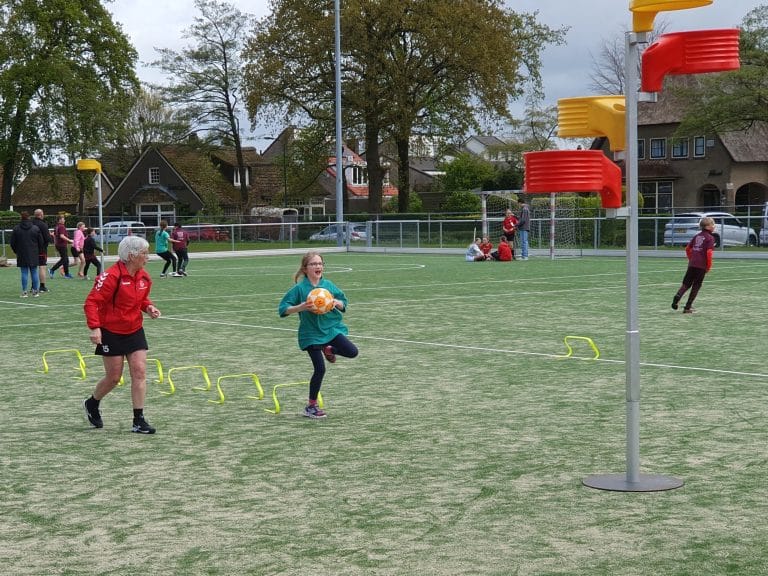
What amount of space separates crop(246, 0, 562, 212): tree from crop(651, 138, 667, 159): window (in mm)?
17557

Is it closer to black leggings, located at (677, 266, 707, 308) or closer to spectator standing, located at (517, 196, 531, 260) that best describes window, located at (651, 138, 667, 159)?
spectator standing, located at (517, 196, 531, 260)

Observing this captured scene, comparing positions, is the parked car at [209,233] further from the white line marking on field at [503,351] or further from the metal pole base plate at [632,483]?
the metal pole base plate at [632,483]

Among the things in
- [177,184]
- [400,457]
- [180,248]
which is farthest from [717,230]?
[177,184]

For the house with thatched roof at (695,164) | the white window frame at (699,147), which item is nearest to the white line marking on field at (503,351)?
the house with thatched roof at (695,164)

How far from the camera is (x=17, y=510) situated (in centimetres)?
736

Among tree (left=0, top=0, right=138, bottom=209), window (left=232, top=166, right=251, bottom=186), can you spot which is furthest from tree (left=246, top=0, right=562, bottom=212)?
window (left=232, top=166, right=251, bottom=186)

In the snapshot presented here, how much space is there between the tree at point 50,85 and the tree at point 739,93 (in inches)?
1248

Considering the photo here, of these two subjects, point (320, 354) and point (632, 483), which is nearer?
point (632, 483)

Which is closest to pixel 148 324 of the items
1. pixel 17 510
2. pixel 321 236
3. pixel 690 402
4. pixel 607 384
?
pixel 607 384

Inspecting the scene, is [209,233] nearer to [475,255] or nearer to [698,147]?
[475,255]

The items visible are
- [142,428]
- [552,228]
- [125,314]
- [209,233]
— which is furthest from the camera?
[209,233]

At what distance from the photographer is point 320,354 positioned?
10375mm

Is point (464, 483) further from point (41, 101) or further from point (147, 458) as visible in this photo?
point (41, 101)

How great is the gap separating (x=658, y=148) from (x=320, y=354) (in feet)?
240
